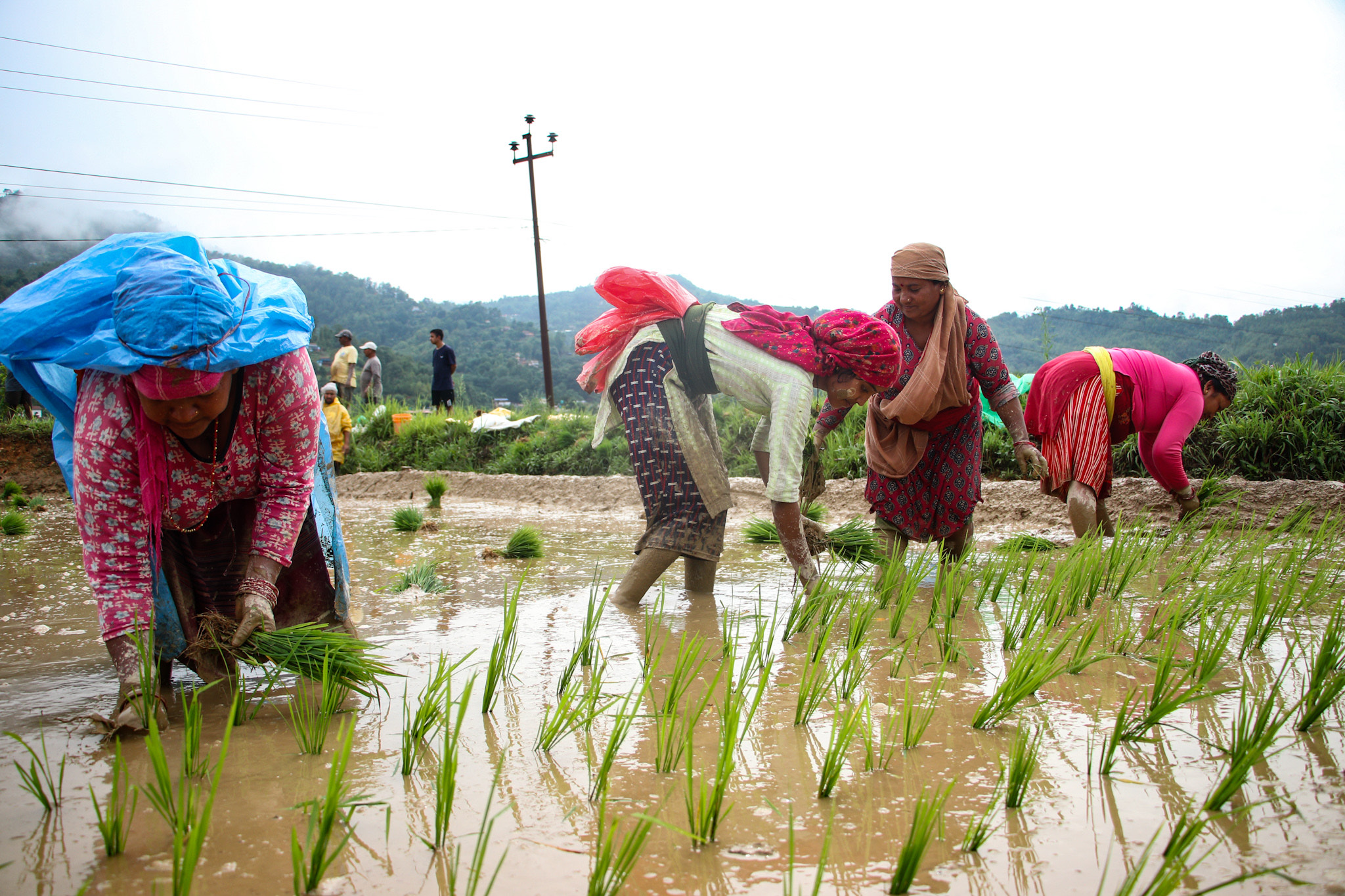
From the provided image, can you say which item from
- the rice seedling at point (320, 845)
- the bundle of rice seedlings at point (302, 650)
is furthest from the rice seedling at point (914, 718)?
the bundle of rice seedlings at point (302, 650)

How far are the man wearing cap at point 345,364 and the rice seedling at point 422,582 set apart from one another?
9.43m

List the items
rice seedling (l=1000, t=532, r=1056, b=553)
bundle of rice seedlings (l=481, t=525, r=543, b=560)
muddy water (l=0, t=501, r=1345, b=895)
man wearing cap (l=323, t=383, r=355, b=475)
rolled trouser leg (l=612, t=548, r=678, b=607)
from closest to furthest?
1. muddy water (l=0, t=501, r=1345, b=895)
2. rolled trouser leg (l=612, t=548, r=678, b=607)
3. rice seedling (l=1000, t=532, r=1056, b=553)
4. bundle of rice seedlings (l=481, t=525, r=543, b=560)
5. man wearing cap (l=323, t=383, r=355, b=475)

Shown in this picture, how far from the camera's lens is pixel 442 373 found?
12523 millimetres

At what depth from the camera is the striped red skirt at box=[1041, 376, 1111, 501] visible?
373 centimetres

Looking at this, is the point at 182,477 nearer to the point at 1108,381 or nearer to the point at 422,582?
the point at 422,582

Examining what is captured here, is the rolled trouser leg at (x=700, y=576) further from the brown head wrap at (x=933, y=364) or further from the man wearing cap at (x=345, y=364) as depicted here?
the man wearing cap at (x=345, y=364)

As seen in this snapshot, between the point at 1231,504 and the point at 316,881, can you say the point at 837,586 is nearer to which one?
the point at 316,881

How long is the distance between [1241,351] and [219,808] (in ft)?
27.6

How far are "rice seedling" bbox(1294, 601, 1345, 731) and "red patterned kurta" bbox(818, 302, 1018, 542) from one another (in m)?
1.46

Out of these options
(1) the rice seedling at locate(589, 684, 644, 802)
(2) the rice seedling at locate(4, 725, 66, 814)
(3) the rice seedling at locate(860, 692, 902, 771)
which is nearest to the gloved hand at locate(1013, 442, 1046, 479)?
(3) the rice seedling at locate(860, 692, 902, 771)

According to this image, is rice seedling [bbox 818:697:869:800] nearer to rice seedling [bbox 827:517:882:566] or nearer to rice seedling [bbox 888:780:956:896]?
rice seedling [bbox 888:780:956:896]

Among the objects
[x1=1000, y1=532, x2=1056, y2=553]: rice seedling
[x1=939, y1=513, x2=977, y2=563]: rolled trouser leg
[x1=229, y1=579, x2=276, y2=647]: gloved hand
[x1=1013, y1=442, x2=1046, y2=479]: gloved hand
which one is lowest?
[x1=1000, y1=532, x2=1056, y2=553]: rice seedling

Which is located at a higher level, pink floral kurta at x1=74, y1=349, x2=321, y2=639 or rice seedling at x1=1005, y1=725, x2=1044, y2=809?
pink floral kurta at x1=74, y1=349, x2=321, y2=639

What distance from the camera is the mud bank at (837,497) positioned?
5.02 meters
